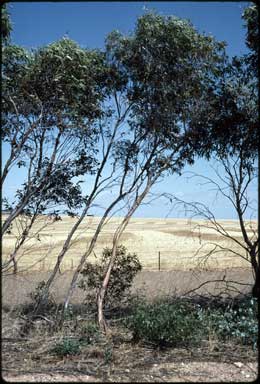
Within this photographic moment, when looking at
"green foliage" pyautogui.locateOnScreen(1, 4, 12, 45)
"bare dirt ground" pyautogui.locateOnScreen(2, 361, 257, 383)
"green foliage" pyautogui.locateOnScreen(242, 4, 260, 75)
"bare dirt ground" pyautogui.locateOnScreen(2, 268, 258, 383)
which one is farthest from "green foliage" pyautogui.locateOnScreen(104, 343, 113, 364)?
"green foliage" pyautogui.locateOnScreen(242, 4, 260, 75)

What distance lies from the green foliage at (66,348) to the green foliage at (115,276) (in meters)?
2.69

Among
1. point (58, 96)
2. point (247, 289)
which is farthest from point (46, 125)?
point (247, 289)

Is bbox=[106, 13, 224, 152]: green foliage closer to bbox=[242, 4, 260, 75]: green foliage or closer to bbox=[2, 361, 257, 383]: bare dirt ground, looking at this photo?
bbox=[242, 4, 260, 75]: green foliage

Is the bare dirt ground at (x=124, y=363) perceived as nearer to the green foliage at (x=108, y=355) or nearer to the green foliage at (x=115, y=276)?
the green foliage at (x=108, y=355)

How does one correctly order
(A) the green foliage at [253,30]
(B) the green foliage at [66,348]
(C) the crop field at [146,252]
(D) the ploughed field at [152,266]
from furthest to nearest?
(C) the crop field at [146,252] → (D) the ploughed field at [152,266] → (A) the green foliage at [253,30] → (B) the green foliage at [66,348]

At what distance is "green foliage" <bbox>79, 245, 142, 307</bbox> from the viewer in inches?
367

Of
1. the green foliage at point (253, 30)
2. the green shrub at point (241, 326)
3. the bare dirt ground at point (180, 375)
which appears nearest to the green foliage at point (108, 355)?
the bare dirt ground at point (180, 375)

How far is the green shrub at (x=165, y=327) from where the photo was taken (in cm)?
659

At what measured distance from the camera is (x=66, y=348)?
6293 millimetres

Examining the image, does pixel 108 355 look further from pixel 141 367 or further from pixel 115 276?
pixel 115 276

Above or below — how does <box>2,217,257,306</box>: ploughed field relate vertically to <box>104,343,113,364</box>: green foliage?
above

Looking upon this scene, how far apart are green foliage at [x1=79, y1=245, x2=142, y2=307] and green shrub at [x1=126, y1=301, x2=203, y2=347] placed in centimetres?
229

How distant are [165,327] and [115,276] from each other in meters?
2.96

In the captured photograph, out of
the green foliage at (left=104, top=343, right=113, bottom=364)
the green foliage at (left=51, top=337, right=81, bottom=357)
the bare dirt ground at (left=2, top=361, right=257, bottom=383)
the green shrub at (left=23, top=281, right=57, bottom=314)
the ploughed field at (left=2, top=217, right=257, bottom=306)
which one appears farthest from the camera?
the ploughed field at (left=2, top=217, right=257, bottom=306)
